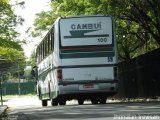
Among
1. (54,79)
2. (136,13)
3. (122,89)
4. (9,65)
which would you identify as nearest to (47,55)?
(54,79)

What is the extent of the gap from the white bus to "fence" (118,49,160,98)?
3266mm

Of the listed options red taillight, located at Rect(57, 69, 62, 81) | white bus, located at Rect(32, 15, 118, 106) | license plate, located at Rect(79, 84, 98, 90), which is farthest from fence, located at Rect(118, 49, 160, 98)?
red taillight, located at Rect(57, 69, 62, 81)

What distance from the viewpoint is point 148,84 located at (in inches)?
1207

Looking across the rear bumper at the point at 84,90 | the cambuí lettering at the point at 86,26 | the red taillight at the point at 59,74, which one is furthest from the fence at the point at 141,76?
the red taillight at the point at 59,74

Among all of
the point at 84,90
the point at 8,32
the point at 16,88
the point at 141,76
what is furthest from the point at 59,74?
the point at 16,88

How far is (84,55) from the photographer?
84.5 ft

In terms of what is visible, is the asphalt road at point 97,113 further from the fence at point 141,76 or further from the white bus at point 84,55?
the fence at point 141,76

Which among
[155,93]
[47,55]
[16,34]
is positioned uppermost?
[16,34]

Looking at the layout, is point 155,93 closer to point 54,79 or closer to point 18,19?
point 54,79

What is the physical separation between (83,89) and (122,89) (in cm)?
1279

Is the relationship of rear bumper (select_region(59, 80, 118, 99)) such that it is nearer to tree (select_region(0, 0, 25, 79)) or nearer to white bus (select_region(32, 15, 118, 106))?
white bus (select_region(32, 15, 118, 106))

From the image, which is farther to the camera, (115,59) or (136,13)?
(136,13)

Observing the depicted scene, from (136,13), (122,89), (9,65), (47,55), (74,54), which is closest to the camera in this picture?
(74,54)

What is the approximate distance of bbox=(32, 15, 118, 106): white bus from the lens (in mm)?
25547
